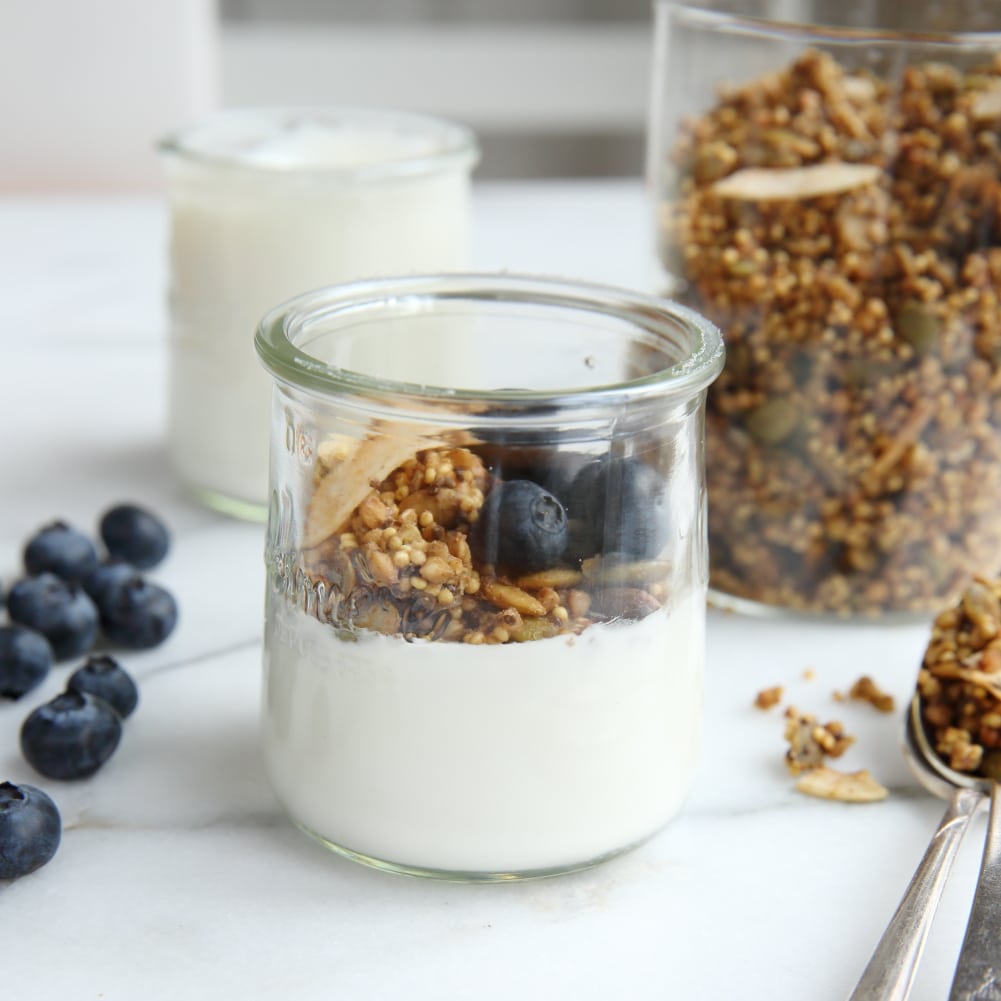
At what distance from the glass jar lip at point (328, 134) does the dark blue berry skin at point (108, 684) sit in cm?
35

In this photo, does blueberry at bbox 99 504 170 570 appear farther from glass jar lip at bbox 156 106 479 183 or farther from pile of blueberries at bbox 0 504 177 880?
glass jar lip at bbox 156 106 479 183

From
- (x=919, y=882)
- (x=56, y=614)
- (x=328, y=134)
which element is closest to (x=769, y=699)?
(x=919, y=882)

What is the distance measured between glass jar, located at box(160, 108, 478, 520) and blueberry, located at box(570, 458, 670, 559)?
40 cm

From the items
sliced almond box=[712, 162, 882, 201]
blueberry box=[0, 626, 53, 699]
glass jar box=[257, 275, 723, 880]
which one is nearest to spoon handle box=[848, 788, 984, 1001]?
glass jar box=[257, 275, 723, 880]

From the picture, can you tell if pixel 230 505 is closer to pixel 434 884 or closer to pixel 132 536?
pixel 132 536

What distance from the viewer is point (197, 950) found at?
0.57 metres

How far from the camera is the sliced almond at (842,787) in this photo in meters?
0.70

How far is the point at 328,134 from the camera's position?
1060mm

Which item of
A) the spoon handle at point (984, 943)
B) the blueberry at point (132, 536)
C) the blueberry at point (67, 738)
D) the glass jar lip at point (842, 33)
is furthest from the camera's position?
the blueberry at point (132, 536)

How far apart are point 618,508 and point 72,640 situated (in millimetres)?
360

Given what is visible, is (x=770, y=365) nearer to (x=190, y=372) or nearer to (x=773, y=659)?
(x=773, y=659)

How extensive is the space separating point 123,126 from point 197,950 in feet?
4.64

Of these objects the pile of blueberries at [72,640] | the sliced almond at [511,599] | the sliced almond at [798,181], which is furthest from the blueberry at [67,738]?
the sliced almond at [798,181]

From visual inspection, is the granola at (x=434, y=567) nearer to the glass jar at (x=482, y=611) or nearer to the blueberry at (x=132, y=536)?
the glass jar at (x=482, y=611)
